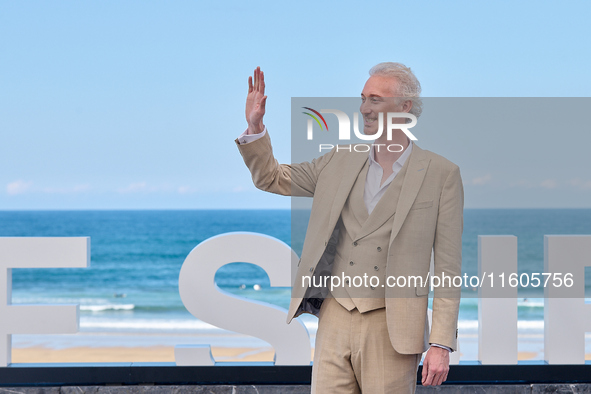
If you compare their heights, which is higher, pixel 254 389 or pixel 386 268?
pixel 386 268

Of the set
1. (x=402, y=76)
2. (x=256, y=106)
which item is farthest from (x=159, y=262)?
(x=402, y=76)

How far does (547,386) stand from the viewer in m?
3.24

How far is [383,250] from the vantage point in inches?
72.2

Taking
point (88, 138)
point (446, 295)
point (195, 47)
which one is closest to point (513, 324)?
point (446, 295)

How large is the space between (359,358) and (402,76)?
929 millimetres

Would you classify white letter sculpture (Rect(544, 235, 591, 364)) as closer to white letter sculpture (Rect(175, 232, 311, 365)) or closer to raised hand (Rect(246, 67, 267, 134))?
white letter sculpture (Rect(175, 232, 311, 365))

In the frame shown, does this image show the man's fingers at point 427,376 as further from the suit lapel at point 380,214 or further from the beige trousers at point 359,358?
the suit lapel at point 380,214

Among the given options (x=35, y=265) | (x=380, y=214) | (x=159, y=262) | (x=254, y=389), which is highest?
(x=380, y=214)

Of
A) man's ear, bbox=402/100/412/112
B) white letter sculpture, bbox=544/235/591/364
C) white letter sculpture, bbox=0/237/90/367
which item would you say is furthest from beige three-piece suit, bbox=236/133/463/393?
white letter sculpture, bbox=0/237/90/367

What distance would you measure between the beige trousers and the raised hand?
0.62 m

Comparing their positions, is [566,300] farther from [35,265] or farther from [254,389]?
[35,265]

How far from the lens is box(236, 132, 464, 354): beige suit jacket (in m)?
1.81

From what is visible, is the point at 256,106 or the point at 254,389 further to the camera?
the point at 254,389

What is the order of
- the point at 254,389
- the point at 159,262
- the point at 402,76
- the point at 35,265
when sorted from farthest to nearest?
the point at 159,262 < the point at 35,265 < the point at 254,389 < the point at 402,76
